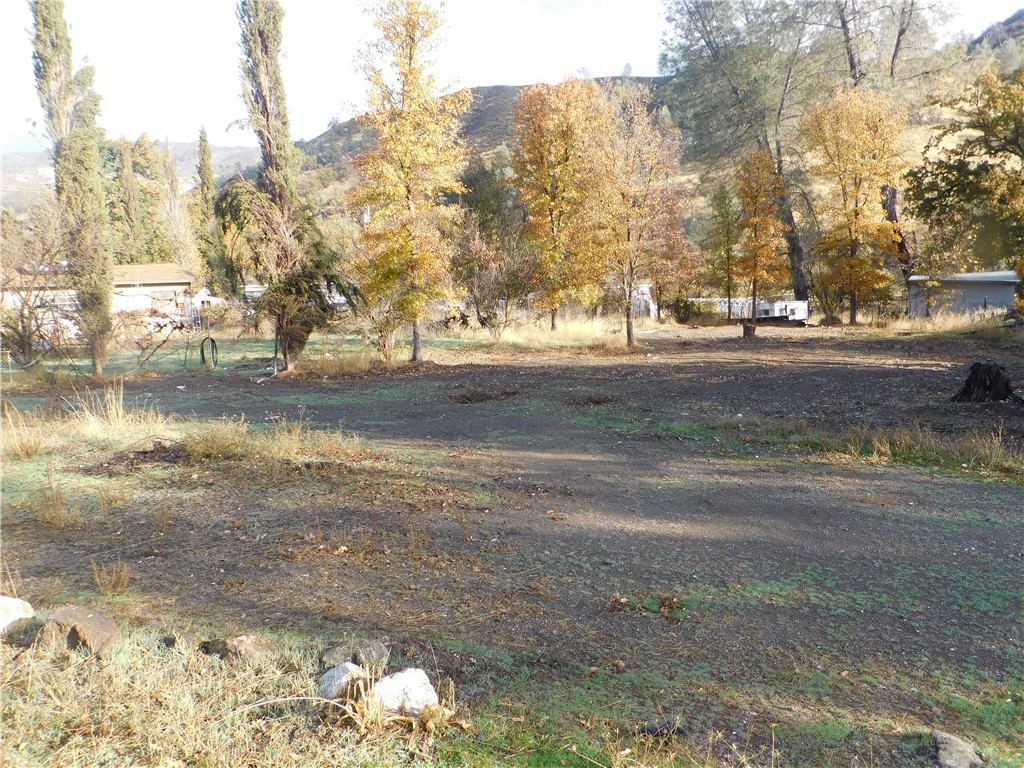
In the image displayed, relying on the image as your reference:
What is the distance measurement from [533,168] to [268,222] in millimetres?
16239

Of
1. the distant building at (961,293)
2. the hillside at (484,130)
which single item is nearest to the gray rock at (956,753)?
the distant building at (961,293)

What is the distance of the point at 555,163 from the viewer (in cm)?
3186

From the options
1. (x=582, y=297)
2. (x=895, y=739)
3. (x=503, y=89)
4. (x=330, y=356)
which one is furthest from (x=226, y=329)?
(x=503, y=89)

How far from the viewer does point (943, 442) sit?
29.1ft

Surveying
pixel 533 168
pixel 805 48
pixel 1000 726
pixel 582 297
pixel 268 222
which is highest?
pixel 805 48

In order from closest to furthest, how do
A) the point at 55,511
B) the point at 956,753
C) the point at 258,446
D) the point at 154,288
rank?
the point at 956,753 < the point at 55,511 < the point at 258,446 < the point at 154,288

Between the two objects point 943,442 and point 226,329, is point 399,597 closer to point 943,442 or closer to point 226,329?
point 943,442

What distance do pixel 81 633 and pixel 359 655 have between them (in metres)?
1.51

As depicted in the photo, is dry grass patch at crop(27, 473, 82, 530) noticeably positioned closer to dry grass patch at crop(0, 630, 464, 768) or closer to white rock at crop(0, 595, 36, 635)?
white rock at crop(0, 595, 36, 635)

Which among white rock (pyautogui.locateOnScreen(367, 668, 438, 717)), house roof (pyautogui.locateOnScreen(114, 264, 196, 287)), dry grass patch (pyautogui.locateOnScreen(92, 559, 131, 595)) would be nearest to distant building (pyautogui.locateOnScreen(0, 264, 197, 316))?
house roof (pyautogui.locateOnScreen(114, 264, 196, 287))

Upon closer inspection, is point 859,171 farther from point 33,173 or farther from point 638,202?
point 33,173

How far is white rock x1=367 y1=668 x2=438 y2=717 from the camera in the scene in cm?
322

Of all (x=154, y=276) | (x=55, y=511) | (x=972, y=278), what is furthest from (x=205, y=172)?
(x=55, y=511)

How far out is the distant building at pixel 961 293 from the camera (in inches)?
1231
